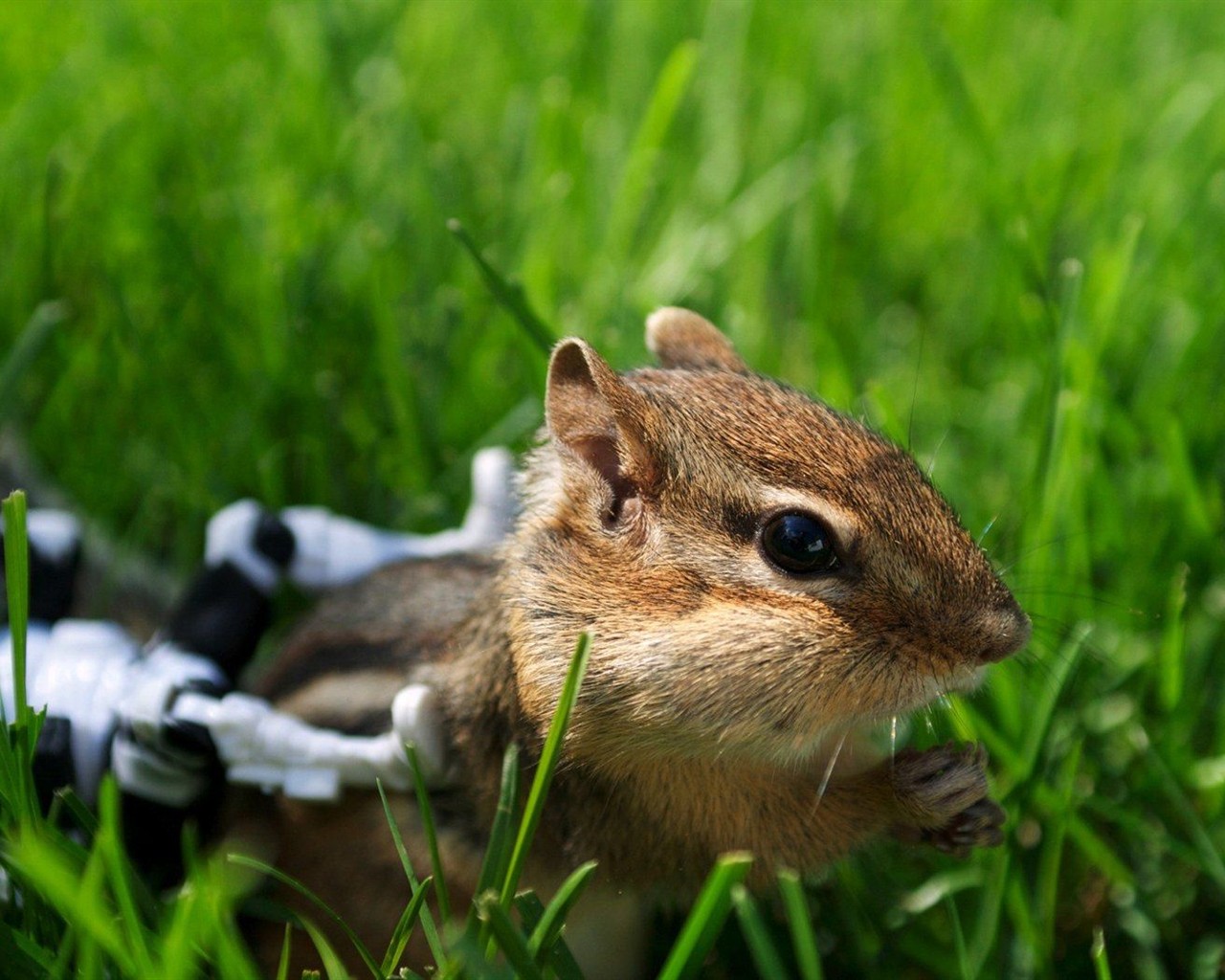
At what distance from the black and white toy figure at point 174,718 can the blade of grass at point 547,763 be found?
33 cm

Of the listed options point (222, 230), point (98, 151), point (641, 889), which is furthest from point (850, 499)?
point (98, 151)

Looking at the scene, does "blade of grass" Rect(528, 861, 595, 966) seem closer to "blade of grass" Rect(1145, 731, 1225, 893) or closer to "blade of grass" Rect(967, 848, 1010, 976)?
"blade of grass" Rect(967, 848, 1010, 976)

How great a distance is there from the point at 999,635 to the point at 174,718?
1.26 m

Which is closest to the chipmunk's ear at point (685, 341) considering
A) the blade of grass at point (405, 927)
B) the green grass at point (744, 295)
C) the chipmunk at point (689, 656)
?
the chipmunk at point (689, 656)

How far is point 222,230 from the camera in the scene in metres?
3.86

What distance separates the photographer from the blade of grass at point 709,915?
5.65ft

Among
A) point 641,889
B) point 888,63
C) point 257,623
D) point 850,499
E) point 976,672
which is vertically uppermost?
point 888,63

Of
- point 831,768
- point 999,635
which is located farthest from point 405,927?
point 999,635

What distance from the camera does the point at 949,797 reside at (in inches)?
88.5

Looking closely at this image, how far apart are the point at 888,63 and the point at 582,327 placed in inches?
87.0

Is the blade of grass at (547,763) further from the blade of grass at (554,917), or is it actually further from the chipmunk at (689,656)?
the chipmunk at (689,656)

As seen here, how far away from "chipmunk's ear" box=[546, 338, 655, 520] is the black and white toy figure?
1.44ft

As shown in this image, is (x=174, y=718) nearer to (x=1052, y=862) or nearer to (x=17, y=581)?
(x=17, y=581)

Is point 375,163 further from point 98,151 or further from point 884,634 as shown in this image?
point 884,634
